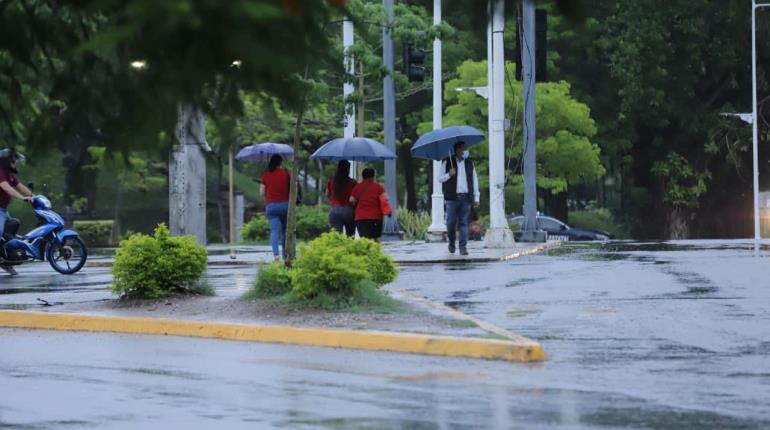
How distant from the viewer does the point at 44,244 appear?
76.0 feet

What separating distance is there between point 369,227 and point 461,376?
12.1 metres

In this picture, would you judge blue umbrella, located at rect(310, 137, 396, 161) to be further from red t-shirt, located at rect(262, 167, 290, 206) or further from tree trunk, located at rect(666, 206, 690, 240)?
tree trunk, located at rect(666, 206, 690, 240)

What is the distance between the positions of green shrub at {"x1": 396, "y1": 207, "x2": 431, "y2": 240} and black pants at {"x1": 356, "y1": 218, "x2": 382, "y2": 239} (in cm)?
1866

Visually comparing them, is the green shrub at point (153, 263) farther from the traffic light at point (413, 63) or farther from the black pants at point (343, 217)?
the traffic light at point (413, 63)

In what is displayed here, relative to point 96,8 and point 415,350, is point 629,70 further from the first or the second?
point 96,8

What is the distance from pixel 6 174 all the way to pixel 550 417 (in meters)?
14.3

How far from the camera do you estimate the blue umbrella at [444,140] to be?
27.3m

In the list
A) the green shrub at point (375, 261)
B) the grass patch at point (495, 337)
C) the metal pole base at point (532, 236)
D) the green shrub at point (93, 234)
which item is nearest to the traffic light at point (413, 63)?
the metal pole base at point (532, 236)

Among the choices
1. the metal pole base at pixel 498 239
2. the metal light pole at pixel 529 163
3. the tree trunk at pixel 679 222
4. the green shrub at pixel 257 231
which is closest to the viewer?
the metal pole base at pixel 498 239

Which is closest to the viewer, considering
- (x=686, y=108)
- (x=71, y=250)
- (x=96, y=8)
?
(x=96, y=8)

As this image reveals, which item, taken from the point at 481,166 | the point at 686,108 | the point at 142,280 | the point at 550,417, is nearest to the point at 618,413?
the point at 550,417

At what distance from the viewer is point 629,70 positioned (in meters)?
56.2

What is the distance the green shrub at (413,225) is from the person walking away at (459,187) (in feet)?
52.3

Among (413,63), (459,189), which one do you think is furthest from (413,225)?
(459,189)
